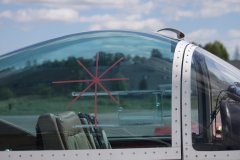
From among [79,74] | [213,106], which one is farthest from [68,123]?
[213,106]

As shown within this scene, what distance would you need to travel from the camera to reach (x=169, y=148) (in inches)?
125

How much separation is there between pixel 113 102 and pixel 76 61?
0.41m

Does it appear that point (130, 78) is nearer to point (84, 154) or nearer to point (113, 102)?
point (113, 102)

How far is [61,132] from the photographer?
3.41 m

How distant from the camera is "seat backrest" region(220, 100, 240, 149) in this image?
3.25m

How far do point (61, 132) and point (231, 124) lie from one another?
1.19m

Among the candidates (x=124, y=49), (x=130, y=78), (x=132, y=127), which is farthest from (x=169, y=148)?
(x=124, y=49)

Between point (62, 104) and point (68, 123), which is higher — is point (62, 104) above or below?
above

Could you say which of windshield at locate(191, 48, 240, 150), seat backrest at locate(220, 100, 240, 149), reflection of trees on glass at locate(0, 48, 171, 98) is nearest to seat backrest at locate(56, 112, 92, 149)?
reflection of trees on glass at locate(0, 48, 171, 98)

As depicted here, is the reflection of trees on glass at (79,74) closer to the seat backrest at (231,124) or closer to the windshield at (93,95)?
the windshield at (93,95)

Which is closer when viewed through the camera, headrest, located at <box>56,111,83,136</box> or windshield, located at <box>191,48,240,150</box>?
windshield, located at <box>191,48,240,150</box>

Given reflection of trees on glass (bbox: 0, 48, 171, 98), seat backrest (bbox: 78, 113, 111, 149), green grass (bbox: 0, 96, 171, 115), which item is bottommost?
seat backrest (bbox: 78, 113, 111, 149)

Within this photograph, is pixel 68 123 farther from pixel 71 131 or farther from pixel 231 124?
pixel 231 124

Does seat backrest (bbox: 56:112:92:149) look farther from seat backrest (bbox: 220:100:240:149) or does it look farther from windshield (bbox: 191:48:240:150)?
seat backrest (bbox: 220:100:240:149)
